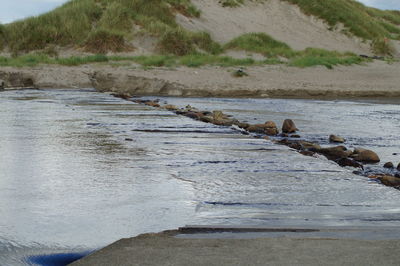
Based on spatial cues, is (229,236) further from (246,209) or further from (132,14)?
(132,14)

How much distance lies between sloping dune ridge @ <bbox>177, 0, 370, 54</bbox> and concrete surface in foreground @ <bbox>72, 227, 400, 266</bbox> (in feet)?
84.8

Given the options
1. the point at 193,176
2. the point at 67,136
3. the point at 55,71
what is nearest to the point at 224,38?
the point at 55,71

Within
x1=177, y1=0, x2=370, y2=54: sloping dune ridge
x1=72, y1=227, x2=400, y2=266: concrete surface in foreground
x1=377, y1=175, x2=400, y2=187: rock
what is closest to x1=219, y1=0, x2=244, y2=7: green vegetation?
x1=177, y1=0, x2=370, y2=54: sloping dune ridge

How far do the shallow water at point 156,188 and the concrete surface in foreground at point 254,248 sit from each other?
0.46ft

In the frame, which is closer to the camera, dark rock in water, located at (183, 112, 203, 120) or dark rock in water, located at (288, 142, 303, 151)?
dark rock in water, located at (288, 142, 303, 151)

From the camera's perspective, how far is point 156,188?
11.1 ft

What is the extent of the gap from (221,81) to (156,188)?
14.7m

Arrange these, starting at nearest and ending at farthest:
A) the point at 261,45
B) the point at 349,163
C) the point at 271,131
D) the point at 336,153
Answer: the point at 349,163 < the point at 336,153 < the point at 271,131 < the point at 261,45

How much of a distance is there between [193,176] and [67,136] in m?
2.33

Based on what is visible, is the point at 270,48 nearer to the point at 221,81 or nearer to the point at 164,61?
the point at 164,61

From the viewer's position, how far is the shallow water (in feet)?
8.69

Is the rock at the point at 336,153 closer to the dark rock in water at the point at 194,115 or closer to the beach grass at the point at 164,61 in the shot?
the dark rock in water at the point at 194,115

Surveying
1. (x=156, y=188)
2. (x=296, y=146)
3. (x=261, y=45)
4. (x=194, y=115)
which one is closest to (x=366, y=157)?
(x=296, y=146)

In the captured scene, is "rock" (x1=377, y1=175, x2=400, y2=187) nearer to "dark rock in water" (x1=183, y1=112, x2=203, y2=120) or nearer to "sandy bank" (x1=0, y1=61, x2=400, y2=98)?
"dark rock in water" (x1=183, y1=112, x2=203, y2=120)
